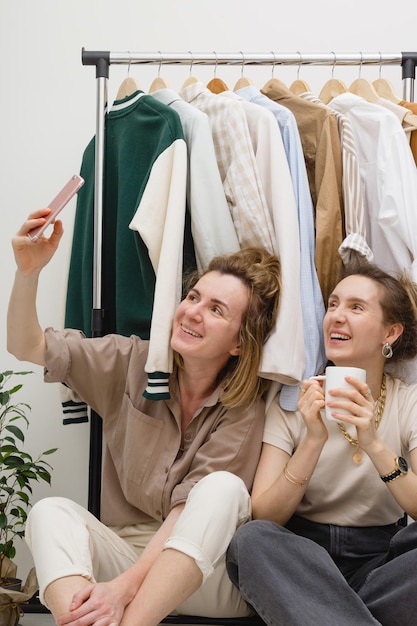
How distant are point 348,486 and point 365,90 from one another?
3.53ft

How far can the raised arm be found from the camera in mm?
1800

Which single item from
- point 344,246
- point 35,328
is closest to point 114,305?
point 35,328

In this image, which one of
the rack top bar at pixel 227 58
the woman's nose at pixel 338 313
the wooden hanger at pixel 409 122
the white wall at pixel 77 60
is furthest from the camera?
the white wall at pixel 77 60

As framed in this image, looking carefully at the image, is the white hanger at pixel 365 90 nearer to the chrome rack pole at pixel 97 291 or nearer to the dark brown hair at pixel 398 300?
the dark brown hair at pixel 398 300

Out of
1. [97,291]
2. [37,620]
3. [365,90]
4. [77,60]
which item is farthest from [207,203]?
[37,620]

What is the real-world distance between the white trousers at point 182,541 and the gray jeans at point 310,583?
0.05m

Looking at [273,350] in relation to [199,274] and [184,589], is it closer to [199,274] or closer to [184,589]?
[199,274]

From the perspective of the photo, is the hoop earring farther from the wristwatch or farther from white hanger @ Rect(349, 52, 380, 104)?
white hanger @ Rect(349, 52, 380, 104)

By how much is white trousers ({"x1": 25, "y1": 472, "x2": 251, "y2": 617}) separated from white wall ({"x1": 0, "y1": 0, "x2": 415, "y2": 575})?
894 mm

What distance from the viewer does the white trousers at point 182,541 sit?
1614mm

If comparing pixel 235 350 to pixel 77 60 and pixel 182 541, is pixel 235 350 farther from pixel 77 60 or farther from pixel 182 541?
pixel 77 60

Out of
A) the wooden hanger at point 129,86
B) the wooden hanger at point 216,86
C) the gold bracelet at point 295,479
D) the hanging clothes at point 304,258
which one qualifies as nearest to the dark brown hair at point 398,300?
the hanging clothes at point 304,258

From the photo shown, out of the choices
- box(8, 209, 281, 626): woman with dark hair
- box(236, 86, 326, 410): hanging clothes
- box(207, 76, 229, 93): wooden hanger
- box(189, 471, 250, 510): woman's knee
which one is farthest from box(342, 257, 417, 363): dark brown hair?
box(207, 76, 229, 93): wooden hanger

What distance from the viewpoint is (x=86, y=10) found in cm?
270
